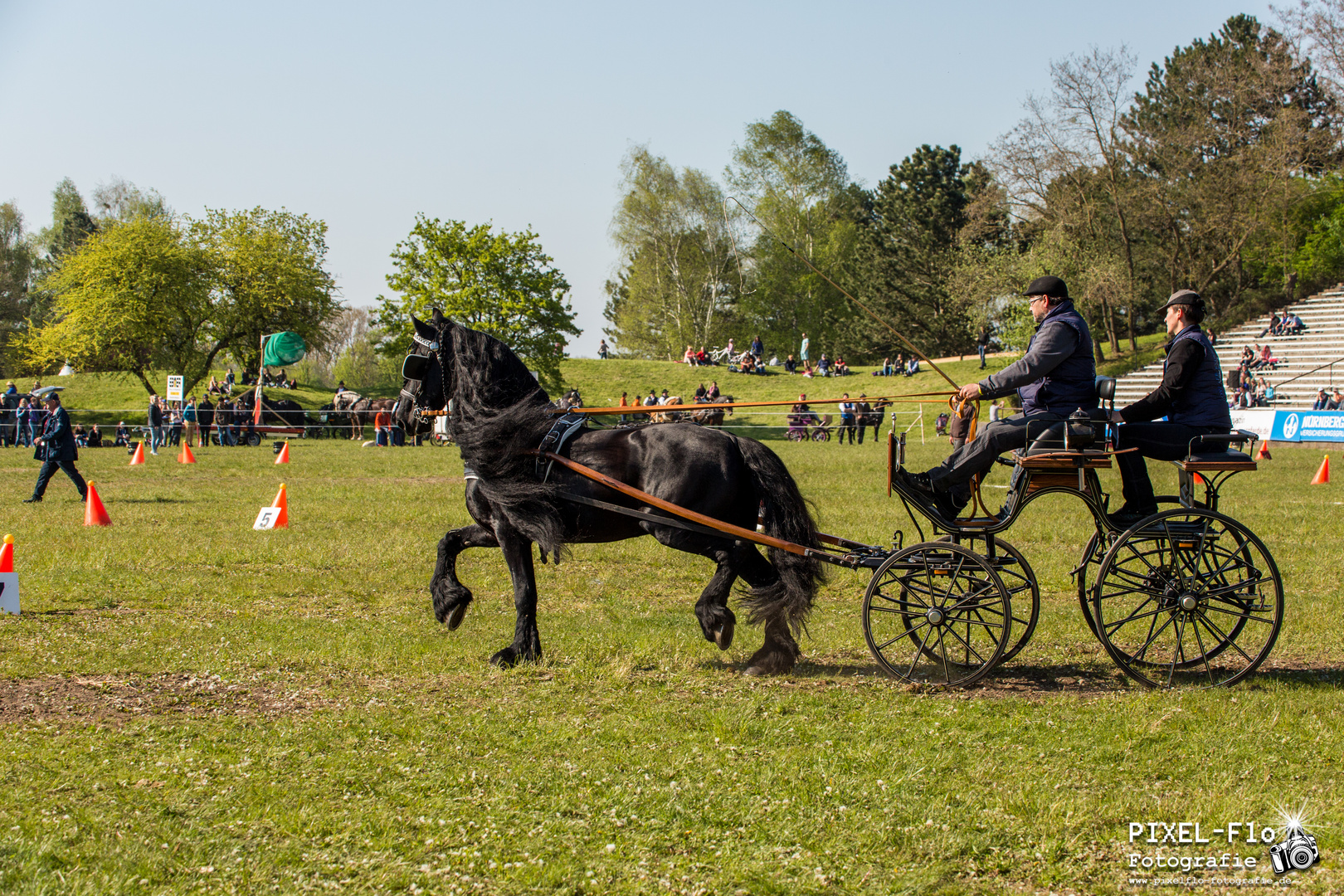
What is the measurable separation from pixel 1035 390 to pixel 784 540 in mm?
1883

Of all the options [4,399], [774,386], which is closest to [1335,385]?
[774,386]

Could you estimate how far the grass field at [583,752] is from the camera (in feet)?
12.6

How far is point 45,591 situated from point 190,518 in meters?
5.41

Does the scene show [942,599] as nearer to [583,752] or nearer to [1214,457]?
[1214,457]

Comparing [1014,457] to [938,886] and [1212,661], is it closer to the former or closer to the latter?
[1212,661]

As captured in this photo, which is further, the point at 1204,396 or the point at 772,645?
the point at 772,645

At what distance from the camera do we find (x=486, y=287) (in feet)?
160

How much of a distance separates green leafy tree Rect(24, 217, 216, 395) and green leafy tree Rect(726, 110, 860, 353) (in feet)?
108

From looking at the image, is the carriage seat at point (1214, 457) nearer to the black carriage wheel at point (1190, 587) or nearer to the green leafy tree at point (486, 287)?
the black carriage wheel at point (1190, 587)

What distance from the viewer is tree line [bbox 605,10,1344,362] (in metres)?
48.5

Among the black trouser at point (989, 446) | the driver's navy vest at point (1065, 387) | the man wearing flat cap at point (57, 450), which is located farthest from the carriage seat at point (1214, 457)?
the man wearing flat cap at point (57, 450)

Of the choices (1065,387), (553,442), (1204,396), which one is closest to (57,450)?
(553,442)

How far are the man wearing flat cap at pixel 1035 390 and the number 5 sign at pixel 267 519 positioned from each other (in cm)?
951

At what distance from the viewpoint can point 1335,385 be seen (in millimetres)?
38656
